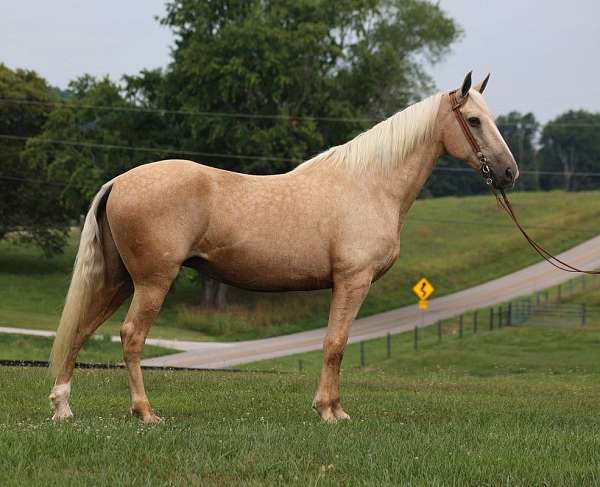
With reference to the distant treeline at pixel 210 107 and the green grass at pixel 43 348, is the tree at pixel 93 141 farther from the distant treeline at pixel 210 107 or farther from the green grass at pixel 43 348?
the green grass at pixel 43 348

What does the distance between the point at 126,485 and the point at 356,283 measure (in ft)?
12.9

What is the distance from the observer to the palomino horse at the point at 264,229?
28.1ft

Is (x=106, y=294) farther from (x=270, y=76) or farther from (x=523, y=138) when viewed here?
(x=523, y=138)

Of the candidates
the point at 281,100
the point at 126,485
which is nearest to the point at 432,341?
the point at 281,100

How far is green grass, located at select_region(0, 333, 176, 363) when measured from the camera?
2834 cm

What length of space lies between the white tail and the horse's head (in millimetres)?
3715

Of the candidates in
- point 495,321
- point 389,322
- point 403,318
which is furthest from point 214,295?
point 495,321

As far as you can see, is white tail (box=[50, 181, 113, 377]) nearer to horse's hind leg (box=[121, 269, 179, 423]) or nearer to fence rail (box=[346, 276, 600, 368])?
horse's hind leg (box=[121, 269, 179, 423])

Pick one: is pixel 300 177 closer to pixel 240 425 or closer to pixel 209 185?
pixel 209 185

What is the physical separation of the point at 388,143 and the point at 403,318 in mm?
40953

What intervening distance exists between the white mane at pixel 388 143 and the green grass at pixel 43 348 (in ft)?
64.3

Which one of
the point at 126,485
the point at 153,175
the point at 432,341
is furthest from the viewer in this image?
the point at 432,341

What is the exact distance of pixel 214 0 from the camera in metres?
48.0

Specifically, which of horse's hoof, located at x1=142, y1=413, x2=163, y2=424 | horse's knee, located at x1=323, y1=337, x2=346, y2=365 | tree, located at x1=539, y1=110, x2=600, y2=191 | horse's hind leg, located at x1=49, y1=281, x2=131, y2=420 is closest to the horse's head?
horse's knee, located at x1=323, y1=337, x2=346, y2=365
